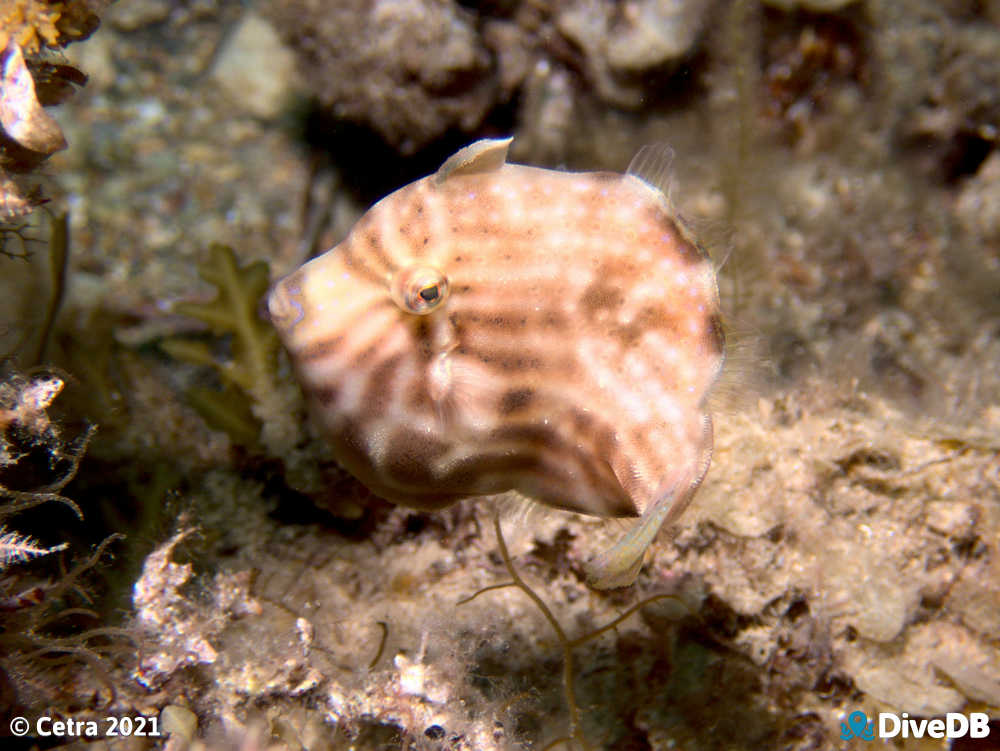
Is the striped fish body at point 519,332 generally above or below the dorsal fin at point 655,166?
below

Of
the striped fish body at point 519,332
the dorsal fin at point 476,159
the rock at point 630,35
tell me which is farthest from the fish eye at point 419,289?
the rock at point 630,35

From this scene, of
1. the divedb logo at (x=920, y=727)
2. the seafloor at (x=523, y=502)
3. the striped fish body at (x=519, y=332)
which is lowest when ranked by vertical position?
the divedb logo at (x=920, y=727)

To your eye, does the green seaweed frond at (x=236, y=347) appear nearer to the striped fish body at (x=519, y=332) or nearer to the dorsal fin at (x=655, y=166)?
the striped fish body at (x=519, y=332)

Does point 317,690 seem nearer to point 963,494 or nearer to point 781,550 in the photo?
point 781,550

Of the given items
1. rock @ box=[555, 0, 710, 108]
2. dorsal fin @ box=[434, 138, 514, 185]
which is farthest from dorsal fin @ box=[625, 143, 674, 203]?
rock @ box=[555, 0, 710, 108]

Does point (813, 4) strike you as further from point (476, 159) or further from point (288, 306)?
point (288, 306)

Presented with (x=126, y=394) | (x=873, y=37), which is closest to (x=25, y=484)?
(x=126, y=394)
